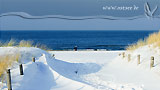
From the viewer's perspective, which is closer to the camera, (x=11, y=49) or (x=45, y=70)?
(x=45, y=70)

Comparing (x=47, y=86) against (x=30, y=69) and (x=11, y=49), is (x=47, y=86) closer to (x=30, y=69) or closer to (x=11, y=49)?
(x=30, y=69)

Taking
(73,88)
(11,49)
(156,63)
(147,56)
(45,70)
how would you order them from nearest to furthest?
(73,88), (45,70), (156,63), (11,49), (147,56)

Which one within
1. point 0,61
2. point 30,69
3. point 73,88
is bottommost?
point 73,88

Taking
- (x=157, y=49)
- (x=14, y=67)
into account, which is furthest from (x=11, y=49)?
(x=157, y=49)

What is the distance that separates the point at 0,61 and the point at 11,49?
2.51 meters

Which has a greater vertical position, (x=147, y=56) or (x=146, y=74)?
(x=147, y=56)

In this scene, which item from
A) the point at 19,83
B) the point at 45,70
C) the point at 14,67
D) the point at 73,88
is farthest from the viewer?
the point at 45,70

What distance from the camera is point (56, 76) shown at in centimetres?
550

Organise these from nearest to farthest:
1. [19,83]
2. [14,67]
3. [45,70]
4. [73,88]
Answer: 1. [19,83]
2. [73,88]
3. [14,67]
4. [45,70]

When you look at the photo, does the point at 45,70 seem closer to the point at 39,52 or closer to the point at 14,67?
the point at 14,67

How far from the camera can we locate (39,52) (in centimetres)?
827

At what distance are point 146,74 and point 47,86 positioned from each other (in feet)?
12.2

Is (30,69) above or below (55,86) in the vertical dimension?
above

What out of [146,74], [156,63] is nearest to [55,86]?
[146,74]
